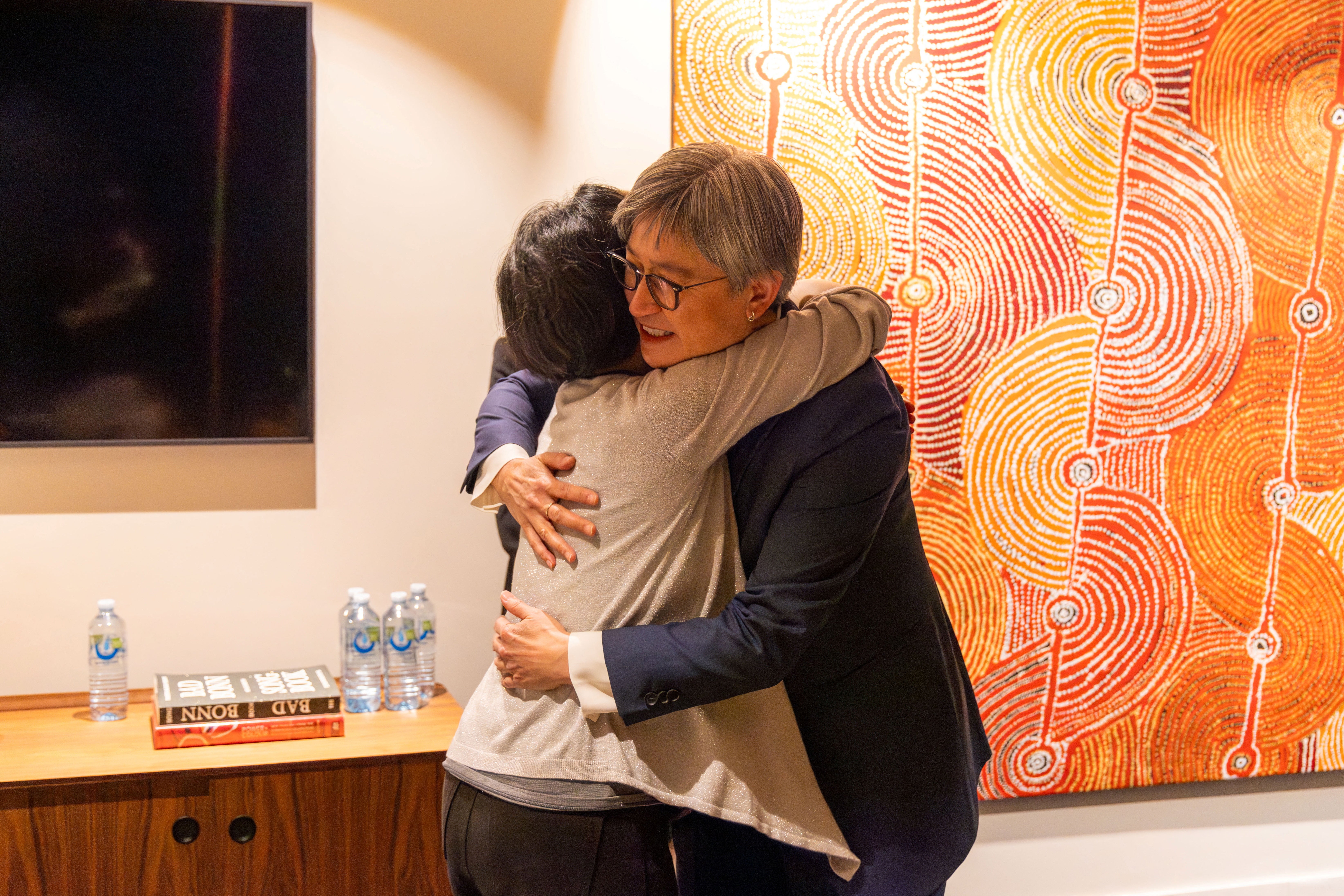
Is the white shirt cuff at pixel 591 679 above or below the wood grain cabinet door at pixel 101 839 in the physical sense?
above

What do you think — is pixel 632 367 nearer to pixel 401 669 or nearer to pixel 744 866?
pixel 744 866

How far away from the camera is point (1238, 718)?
2602 mm

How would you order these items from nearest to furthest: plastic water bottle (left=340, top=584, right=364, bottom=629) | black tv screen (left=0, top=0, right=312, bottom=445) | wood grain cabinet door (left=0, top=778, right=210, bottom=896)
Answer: wood grain cabinet door (left=0, top=778, right=210, bottom=896) < black tv screen (left=0, top=0, right=312, bottom=445) < plastic water bottle (left=340, top=584, right=364, bottom=629)

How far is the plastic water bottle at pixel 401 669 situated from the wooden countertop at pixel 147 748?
2 centimetres

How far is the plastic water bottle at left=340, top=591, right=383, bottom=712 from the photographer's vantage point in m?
2.05

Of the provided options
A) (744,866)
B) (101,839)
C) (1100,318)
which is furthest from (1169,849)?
(101,839)

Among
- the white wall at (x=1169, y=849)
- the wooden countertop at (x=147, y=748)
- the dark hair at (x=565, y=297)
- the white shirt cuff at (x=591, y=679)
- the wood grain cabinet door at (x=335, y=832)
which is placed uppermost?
the dark hair at (x=565, y=297)

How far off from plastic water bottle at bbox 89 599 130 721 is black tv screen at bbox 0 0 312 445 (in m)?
0.35

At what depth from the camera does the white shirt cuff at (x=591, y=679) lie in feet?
3.55

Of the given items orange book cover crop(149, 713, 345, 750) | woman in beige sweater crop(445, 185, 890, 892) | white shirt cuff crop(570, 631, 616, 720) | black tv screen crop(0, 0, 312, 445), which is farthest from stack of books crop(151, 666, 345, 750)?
white shirt cuff crop(570, 631, 616, 720)

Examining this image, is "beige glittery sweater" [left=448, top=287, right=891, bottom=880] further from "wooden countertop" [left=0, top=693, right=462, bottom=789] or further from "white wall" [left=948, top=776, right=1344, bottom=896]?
"white wall" [left=948, top=776, right=1344, bottom=896]

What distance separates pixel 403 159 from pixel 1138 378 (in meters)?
1.67

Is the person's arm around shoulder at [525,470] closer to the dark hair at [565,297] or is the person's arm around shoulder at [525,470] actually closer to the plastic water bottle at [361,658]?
the dark hair at [565,297]

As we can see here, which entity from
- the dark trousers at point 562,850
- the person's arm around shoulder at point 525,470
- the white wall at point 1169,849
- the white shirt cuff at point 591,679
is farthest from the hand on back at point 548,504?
the white wall at point 1169,849
